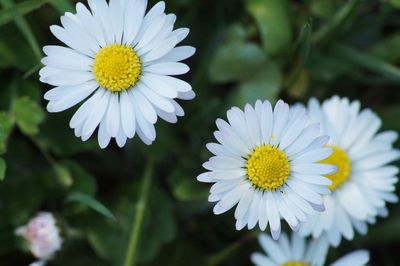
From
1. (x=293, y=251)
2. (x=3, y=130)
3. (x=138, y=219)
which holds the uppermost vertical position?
(x=3, y=130)

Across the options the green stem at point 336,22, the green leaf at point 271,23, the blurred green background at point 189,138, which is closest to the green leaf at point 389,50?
the blurred green background at point 189,138

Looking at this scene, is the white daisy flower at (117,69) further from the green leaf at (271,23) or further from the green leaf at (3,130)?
the green leaf at (271,23)

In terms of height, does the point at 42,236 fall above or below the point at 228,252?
above

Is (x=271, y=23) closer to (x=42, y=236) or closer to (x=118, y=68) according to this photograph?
(x=118, y=68)

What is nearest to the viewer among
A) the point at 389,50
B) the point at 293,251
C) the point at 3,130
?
the point at 3,130

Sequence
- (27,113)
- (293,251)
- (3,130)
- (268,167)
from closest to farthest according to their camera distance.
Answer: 1. (268,167)
2. (3,130)
3. (27,113)
4. (293,251)

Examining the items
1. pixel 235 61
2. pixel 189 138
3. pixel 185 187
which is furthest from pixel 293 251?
pixel 235 61

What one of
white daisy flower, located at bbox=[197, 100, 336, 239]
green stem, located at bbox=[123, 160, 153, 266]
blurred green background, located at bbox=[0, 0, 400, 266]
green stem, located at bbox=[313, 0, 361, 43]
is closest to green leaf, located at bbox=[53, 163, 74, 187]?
blurred green background, located at bbox=[0, 0, 400, 266]

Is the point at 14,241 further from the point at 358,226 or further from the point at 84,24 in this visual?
the point at 358,226
